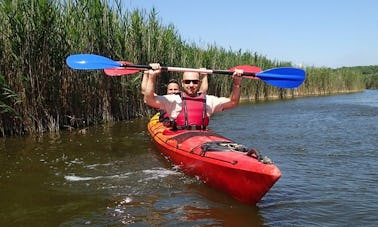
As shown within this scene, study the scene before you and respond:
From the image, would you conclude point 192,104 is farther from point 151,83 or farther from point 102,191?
point 102,191

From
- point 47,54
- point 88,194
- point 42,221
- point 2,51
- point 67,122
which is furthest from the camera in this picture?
point 67,122

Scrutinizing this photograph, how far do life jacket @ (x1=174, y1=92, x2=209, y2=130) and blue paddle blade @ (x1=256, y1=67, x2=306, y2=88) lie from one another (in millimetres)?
890

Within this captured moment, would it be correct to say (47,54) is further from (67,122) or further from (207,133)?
(207,133)

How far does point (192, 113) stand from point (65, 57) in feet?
15.7

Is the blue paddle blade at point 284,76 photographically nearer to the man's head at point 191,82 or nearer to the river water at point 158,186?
the man's head at point 191,82

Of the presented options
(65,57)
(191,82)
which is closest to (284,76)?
(191,82)

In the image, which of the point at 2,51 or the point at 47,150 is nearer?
the point at 47,150

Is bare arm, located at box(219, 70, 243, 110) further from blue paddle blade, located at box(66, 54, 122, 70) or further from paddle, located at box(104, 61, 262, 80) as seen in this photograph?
blue paddle blade, located at box(66, 54, 122, 70)

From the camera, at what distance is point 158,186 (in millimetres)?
4863

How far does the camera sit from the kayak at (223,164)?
3.83 meters

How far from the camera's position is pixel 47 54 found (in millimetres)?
8688

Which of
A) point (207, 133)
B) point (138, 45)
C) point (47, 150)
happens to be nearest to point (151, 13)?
point (138, 45)

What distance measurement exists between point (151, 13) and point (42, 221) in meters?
10.00

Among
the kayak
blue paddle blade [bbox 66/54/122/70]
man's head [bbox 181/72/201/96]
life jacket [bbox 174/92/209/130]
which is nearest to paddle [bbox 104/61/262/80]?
man's head [bbox 181/72/201/96]
